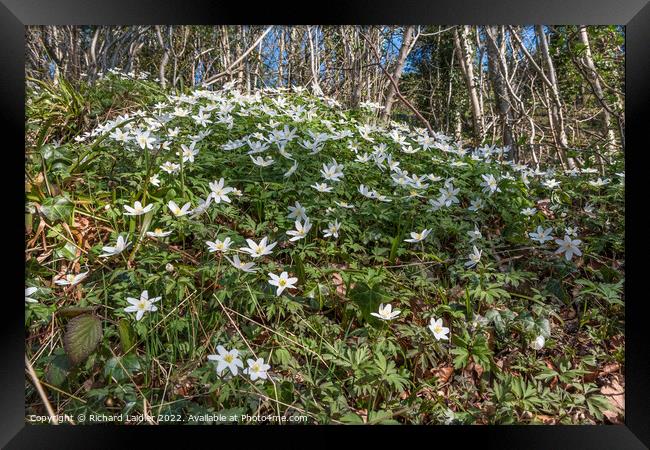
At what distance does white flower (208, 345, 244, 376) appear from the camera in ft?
4.00

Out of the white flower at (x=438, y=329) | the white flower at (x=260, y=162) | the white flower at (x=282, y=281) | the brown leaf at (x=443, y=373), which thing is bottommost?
the brown leaf at (x=443, y=373)

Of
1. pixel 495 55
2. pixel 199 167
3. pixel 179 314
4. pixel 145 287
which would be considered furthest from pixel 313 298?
pixel 495 55

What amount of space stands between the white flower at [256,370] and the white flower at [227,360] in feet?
0.08

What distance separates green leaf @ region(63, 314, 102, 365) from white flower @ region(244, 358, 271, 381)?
50 centimetres

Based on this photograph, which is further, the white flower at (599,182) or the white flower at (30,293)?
the white flower at (599,182)

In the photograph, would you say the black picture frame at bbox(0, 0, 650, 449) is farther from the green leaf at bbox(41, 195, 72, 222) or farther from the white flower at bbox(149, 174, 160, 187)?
the white flower at bbox(149, 174, 160, 187)

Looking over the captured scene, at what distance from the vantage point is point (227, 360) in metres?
1.24

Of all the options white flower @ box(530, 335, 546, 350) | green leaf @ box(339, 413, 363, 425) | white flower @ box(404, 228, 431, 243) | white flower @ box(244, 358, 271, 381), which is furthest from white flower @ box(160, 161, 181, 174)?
white flower @ box(530, 335, 546, 350)

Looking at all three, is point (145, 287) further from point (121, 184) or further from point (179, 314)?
point (121, 184)

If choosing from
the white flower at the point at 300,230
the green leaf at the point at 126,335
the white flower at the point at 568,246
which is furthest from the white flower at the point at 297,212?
the white flower at the point at 568,246

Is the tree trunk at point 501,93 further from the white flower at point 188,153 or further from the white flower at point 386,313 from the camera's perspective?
the white flower at point 188,153
